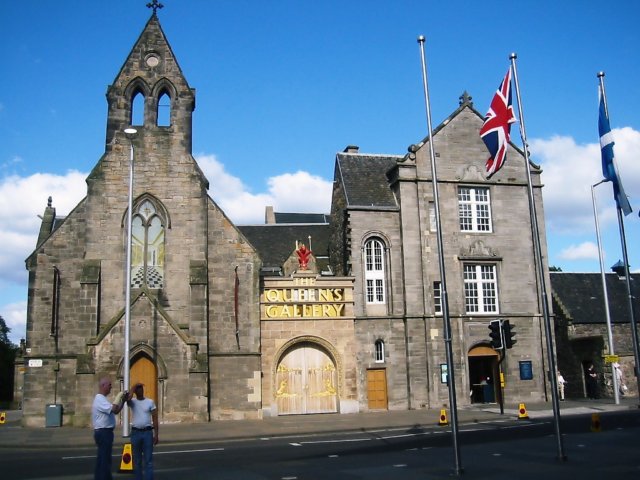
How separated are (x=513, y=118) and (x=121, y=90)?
64.0ft

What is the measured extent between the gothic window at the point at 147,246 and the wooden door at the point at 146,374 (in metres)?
3.50

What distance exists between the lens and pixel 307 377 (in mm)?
30375

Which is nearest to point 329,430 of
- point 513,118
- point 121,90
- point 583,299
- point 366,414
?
point 366,414

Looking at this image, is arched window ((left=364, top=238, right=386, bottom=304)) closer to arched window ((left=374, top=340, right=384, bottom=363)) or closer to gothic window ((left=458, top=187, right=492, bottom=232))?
arched window ((left=374, top=340, right=384, bottom=363))

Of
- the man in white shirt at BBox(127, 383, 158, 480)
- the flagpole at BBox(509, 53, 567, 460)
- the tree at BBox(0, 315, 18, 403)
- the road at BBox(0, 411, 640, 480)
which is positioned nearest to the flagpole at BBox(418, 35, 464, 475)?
the road at BBox(0, 411, 640, 480)

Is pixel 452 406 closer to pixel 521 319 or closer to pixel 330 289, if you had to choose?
pixel 330 289

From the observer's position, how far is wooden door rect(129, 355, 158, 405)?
86.9ft

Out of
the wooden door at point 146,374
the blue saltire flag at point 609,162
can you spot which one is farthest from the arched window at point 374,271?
the blue saltire flag at point 609,162

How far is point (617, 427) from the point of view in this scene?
2023 centimetres

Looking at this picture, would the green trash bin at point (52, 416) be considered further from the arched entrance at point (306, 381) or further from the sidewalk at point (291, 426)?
the arched entrance at point (306, 381)

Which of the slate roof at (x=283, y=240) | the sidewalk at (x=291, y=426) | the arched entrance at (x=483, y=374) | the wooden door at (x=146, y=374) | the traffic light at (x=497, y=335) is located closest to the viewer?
the sidewalk at (x=291, y=426)

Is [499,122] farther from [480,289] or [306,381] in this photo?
[480,289]

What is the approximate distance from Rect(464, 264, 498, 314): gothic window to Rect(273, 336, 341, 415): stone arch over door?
25.8 ft

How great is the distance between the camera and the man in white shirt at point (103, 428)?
1052 centimetres
